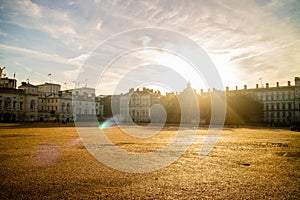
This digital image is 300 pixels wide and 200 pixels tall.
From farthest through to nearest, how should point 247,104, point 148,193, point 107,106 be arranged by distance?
1. point 107,106
2. point 247,104
3. point 148,193

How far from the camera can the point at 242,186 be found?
8.77m

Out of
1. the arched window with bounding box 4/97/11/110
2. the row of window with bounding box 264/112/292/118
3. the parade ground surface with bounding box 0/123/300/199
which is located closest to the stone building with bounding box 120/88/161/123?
the row of window with bounding box 264/112/292/118

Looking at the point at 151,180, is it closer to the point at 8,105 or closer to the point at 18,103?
the point at 8,105

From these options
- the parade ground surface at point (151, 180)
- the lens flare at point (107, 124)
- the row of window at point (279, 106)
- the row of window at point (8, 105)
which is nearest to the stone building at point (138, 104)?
the lens flare at point (107, 124)

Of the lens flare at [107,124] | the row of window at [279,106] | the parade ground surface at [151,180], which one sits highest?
the row of window at [279,106]

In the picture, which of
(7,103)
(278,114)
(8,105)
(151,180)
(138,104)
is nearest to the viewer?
(151,180)

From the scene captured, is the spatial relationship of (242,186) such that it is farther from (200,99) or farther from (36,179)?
(200,99)

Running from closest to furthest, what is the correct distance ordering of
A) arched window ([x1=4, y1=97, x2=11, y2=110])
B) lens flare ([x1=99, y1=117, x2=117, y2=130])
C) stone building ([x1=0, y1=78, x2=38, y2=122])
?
lens flare ([x1=99, y1=117, x2=117, y2=130]), stone building ([x1=0, y1=78, x2=38, y2=122]), arched window ([x1=4, y1=97, x2=11, y2=110])

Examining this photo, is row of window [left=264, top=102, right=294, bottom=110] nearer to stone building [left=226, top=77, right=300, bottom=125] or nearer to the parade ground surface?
stone building [left=226, top=77, right=300, bottom=125]

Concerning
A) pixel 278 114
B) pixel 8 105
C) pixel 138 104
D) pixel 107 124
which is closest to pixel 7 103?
pixel 8 105

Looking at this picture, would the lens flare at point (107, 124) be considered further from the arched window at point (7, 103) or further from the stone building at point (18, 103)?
the arched window at point (7, 103)

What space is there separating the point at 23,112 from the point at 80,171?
9339 centimetres

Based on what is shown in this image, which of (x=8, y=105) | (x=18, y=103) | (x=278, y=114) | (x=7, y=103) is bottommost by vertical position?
(x=278, y=114)

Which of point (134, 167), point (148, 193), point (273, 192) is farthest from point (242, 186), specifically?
point (134, 167)
